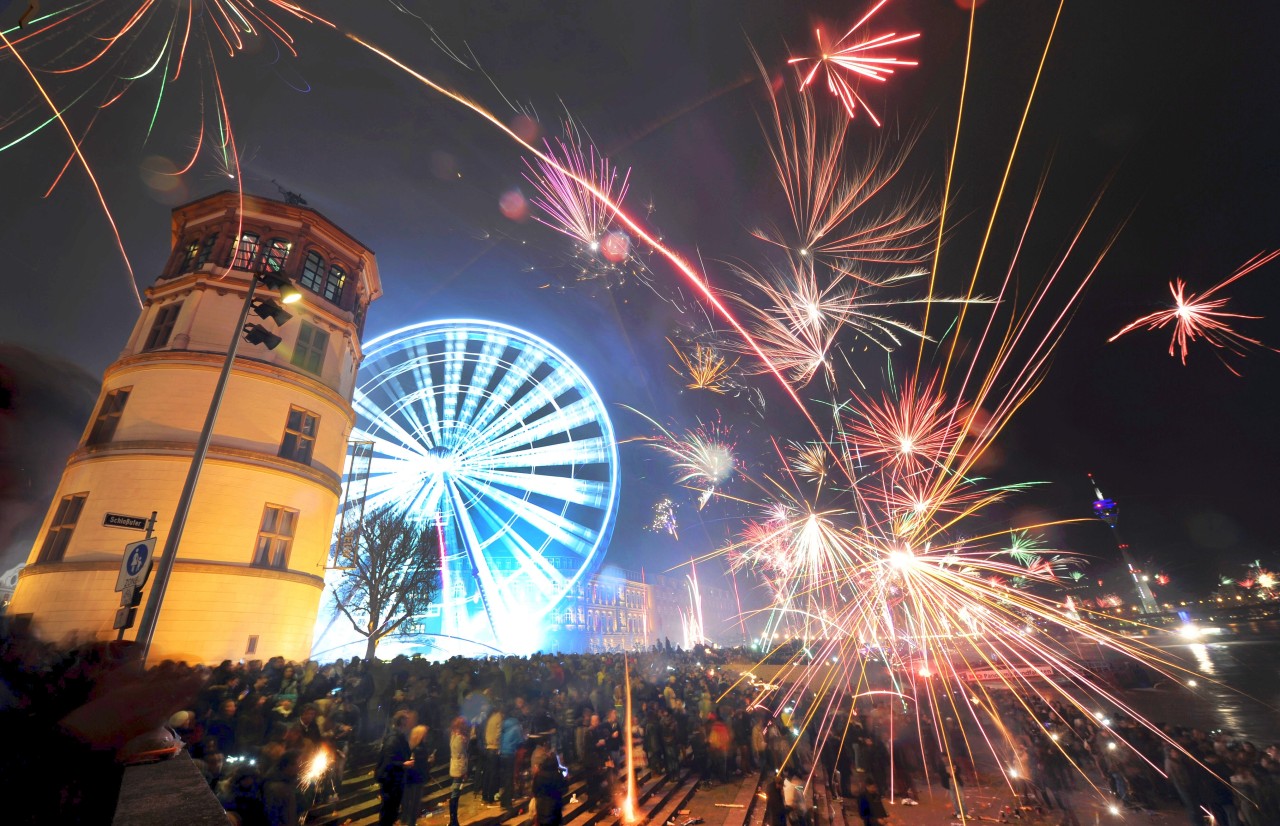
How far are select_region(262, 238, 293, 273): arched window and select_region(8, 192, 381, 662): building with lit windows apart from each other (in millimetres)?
85

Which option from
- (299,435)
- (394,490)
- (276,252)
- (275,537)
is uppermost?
(276,252)

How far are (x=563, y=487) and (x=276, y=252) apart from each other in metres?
23.1

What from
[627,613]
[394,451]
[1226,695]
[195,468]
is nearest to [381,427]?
[394,451]

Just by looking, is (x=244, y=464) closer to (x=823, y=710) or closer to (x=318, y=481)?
(x=318, y=481)

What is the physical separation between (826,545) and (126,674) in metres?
29.6

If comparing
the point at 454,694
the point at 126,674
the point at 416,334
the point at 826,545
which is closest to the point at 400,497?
the point at 416,334

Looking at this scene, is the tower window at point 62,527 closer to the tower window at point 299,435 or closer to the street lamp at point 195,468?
the tower window at point 299,435

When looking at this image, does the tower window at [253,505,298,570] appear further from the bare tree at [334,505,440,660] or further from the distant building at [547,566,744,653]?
the distant building at [547,566,744,653]

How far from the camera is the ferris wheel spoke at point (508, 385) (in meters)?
37.4

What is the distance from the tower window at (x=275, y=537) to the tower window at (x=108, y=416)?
5.34 m

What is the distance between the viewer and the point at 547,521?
37969 millimetres

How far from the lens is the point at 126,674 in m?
5.35

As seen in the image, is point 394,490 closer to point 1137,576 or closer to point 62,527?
point 62,527

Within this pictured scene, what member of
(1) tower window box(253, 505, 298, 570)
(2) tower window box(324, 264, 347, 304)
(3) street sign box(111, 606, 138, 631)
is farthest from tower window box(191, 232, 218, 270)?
(3) street sign box(111, 606, 138, 631)
